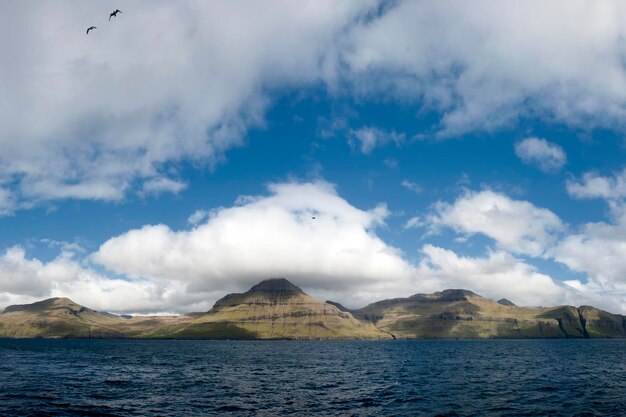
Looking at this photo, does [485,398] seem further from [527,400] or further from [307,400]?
[307,400]

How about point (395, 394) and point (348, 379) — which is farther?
point (348, 379)

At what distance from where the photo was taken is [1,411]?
170ft

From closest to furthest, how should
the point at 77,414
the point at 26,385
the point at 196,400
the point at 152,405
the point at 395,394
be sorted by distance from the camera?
the point at 77,414 → the point at 152,405 → the point at 196,400 → the point at 395,394 → the point at 26,385

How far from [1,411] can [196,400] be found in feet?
77.3

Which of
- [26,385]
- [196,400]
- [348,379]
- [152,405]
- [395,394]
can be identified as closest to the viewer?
[152,405]

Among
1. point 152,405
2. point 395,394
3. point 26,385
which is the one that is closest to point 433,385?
point 395,394

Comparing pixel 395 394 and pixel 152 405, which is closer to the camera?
pixel 152 405

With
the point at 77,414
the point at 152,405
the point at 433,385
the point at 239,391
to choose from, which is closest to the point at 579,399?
the point at 433,385

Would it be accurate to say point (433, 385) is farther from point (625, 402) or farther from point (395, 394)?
point (625, 402)

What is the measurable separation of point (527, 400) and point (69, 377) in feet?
292

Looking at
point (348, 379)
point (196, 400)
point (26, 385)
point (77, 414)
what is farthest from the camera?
point (348, 379)

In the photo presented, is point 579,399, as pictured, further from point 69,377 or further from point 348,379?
point 69,377

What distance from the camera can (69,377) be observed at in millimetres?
89938

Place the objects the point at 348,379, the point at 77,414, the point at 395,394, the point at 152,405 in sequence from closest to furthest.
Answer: the point at 77,414 → the point at 152,405 → the point at 395,394 → the point at 348,379
